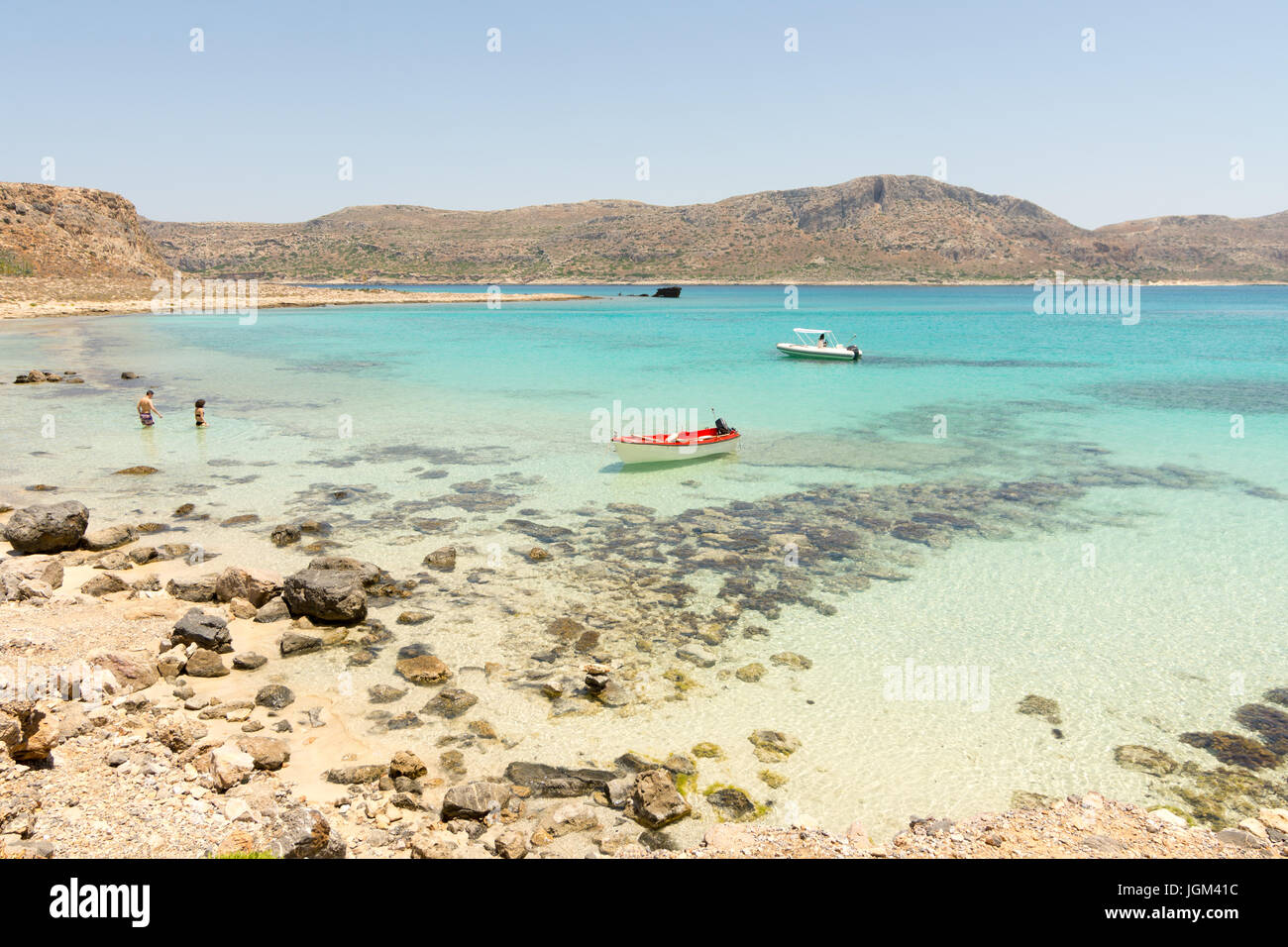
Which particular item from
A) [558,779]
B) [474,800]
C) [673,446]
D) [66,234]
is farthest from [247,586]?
[66,234]

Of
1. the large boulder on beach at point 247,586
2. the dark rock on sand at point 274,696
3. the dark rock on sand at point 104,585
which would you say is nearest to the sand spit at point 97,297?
the dark rock on sand at point 104,585

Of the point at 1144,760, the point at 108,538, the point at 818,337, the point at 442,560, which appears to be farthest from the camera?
→ the point at 818,337

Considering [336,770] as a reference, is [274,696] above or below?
above

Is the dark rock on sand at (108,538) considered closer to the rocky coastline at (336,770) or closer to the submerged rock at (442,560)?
the rocky coastline at (336,770)

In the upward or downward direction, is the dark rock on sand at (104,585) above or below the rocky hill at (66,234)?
below

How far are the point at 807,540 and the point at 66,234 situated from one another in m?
116

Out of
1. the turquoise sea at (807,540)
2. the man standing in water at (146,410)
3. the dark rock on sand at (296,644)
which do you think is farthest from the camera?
the man standing in water at (146,410)

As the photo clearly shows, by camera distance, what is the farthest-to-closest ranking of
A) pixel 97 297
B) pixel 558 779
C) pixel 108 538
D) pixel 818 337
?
pixel 97 297 < pixel 818 337 < pixel 108 538 < pixel 558 779

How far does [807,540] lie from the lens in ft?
52.5

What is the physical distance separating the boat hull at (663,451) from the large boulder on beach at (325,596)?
406 inches

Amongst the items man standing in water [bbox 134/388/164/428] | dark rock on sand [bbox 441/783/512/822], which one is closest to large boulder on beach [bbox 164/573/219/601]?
dark rock on sand [bbox 441/783/512/822]

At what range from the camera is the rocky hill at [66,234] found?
283 ft

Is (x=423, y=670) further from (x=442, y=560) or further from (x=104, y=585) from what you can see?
(x=104, y=585)

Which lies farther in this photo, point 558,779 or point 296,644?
point 296,644
